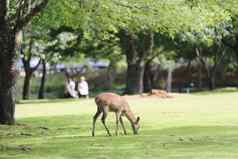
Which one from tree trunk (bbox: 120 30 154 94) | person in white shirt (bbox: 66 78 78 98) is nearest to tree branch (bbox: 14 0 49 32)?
person in white shirt (bbox: 66 78 78 98)

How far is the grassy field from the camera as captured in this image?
1572 centimetres

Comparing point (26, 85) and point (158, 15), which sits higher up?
point (158, 15)

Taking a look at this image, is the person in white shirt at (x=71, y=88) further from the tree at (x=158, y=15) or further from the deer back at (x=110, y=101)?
the deer back at (x=110, y=101)

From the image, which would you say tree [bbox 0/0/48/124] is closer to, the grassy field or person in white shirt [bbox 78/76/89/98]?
the grassy field

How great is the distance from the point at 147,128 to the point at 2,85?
5385mm

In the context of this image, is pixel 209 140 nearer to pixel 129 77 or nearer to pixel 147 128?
pixel 147 128

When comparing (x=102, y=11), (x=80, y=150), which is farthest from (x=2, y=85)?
(x=80, y=150)

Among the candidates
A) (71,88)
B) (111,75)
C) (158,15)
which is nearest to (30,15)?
(158,15)

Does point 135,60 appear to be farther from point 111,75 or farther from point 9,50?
point 111,75

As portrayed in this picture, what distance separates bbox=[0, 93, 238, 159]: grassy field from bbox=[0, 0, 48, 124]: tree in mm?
864

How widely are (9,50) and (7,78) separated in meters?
1.01

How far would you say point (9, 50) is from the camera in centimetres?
2425

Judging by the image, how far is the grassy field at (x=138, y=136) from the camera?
15.7 m

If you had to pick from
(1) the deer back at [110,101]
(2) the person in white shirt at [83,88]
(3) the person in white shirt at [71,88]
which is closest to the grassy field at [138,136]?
(1) the deer back at [110,101]
